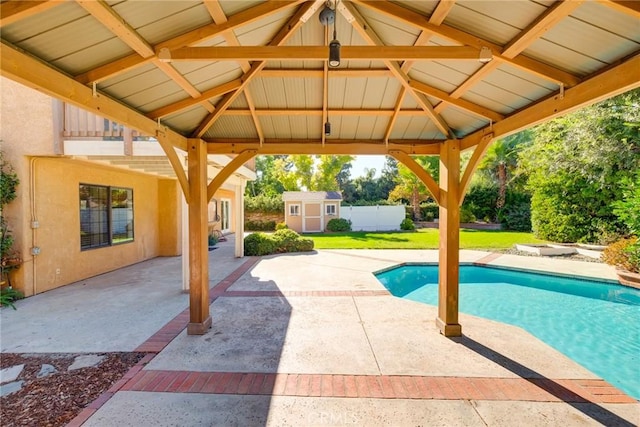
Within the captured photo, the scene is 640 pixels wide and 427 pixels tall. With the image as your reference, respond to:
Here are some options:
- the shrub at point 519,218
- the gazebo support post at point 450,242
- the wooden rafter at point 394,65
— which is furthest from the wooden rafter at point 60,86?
the shrub at point 519,218

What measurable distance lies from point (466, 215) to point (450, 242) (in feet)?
75.4

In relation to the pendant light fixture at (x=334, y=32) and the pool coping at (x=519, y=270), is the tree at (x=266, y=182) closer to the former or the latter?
the pool coping at (x=519, y=270)

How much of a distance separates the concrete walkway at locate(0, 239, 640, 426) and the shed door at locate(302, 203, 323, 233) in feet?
51.3

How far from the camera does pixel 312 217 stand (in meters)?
22.5

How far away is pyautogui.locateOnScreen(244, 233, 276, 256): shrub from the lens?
11.5 m

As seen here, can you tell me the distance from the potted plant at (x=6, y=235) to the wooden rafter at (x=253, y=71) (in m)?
4.81

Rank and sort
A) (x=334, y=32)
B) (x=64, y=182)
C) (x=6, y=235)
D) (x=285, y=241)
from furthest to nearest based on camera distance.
→ (x=285, y=241)
(x=64, y=182)
(x=6, y=235)
(x=334, y=32)

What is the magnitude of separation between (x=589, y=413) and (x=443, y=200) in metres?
2.90

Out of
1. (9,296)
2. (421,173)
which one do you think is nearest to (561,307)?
(421,173)

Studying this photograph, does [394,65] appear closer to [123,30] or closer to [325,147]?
[325,147]

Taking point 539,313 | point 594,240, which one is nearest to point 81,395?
point 539,313

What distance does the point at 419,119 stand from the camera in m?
4.62

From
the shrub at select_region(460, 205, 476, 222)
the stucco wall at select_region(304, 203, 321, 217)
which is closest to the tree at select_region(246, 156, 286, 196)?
the stucco wall at select_region(304, 203, 321, 217)

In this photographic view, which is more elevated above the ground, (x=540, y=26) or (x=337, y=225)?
(x=540, y=26)
